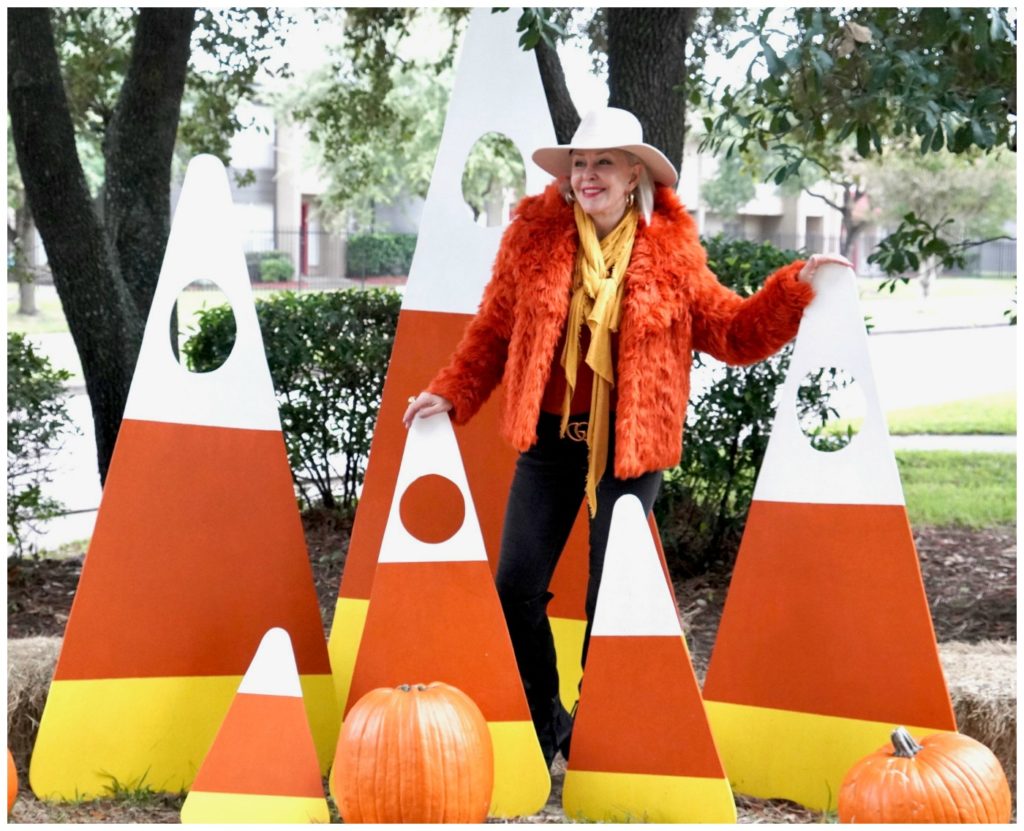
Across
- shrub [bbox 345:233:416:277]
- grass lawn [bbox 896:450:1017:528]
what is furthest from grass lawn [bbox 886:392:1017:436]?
shrub [bbox 345:233:416:277]

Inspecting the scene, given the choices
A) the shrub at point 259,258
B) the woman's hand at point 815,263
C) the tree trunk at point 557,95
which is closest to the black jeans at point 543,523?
the woman's hand at point 815,263

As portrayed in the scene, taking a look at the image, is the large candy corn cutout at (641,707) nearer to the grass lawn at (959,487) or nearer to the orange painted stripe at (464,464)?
the orange painted stripe at (464,464)

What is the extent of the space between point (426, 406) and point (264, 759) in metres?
0.99

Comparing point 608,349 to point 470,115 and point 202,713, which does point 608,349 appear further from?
point 202,713

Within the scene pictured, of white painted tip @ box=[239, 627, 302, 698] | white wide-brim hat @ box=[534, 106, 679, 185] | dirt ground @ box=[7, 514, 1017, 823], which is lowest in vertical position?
dirt ground @ box=[7, 514, 1017, 823]

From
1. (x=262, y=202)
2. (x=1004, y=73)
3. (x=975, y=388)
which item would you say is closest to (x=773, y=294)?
(x=1004, y=73)

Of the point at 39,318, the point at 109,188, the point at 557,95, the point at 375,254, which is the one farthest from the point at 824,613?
the point at 375,254

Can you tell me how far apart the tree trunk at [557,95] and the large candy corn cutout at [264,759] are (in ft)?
11.0

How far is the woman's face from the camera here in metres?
3.19

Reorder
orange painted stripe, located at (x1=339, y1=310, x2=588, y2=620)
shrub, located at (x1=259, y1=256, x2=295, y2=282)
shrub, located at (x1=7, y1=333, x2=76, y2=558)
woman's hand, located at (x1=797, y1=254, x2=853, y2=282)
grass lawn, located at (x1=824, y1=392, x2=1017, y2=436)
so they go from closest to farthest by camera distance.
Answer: woman's hand, located at (x1=797, y1=254, x2=853, y2=282)
orange painted stripe, located at (x1=339, y1=310, x2=588, y2=620)
shrub, located at (x1=7, y1=333, x2=76, y2=558)
grass lawn, located at (x1=824, y1=392, x2=1017, y2=436)
shrub, located at (x1=259, y1=256, x2=295, y2=282)

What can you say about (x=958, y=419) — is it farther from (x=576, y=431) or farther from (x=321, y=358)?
(x=576, y=431)

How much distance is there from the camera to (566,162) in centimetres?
346

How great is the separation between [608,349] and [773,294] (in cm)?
47

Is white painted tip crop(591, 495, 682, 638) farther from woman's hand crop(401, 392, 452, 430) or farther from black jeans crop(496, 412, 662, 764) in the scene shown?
woman's hand crop(401, 392, 452, 430)
